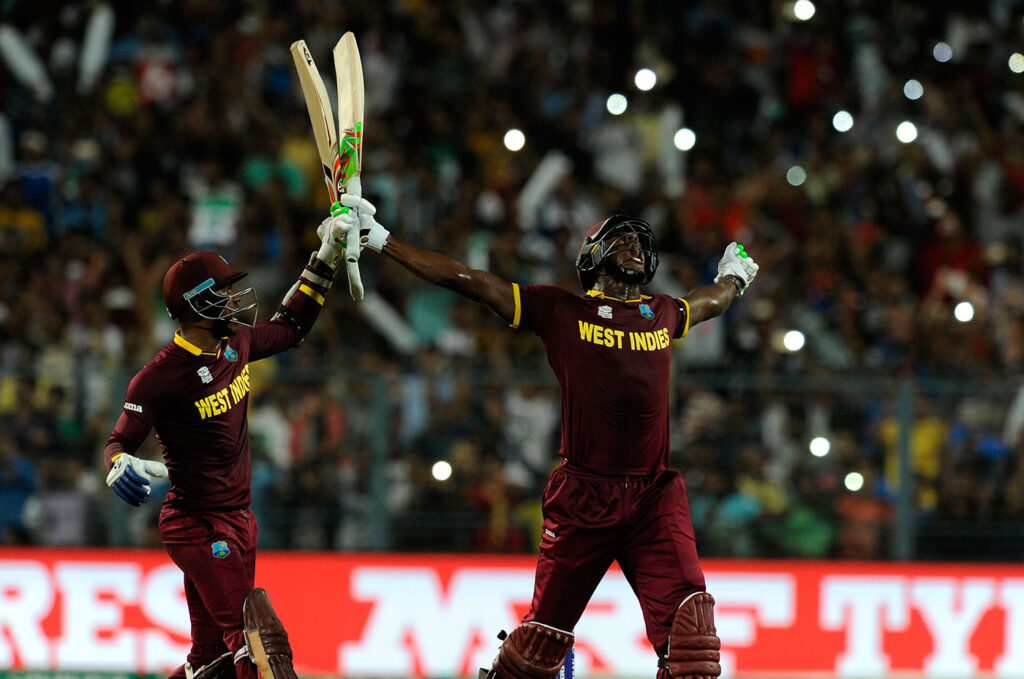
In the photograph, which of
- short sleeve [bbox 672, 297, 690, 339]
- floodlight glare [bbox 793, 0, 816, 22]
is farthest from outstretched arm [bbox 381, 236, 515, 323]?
floodlight glare [bbox 793, 0, 816, 22]

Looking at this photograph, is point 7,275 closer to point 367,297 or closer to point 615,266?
point 367,297

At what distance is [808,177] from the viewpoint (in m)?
14.8

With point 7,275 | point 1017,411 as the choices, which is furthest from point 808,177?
point 7,275

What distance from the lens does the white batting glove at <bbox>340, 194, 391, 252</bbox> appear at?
23.5 feet

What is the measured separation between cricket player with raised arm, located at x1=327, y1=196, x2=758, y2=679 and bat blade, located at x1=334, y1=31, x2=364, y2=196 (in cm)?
44

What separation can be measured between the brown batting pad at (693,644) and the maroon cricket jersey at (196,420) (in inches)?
94.7

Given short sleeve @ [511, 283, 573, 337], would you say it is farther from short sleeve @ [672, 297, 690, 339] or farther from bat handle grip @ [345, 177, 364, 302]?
bat handle grip @ [345, 177, 364, 302]

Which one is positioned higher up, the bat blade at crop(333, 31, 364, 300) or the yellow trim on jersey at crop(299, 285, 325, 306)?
the bat blade at crop(333, 31, 364, 300)

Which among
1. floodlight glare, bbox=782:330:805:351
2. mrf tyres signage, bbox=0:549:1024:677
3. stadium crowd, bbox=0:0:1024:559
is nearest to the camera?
mrf tyres signage, bbox=0:549:1024:677

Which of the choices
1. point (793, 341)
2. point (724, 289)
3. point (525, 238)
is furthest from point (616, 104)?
point (724, 289)

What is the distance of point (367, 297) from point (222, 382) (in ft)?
18.2

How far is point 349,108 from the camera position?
768 cm

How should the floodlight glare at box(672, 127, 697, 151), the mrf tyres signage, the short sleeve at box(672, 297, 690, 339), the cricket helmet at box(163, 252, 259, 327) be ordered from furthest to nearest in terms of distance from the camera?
the floodlight glare at box(672, 127, 697, 151)
the mrf tyres signage
the short sleeve at box(672, 297, 690, 339)
the cricket helmet at box(163, 252, 259, 327)

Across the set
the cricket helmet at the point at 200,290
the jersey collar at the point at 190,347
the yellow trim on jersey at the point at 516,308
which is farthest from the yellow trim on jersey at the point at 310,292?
the yellow trim on jersey at the point at 516,308
